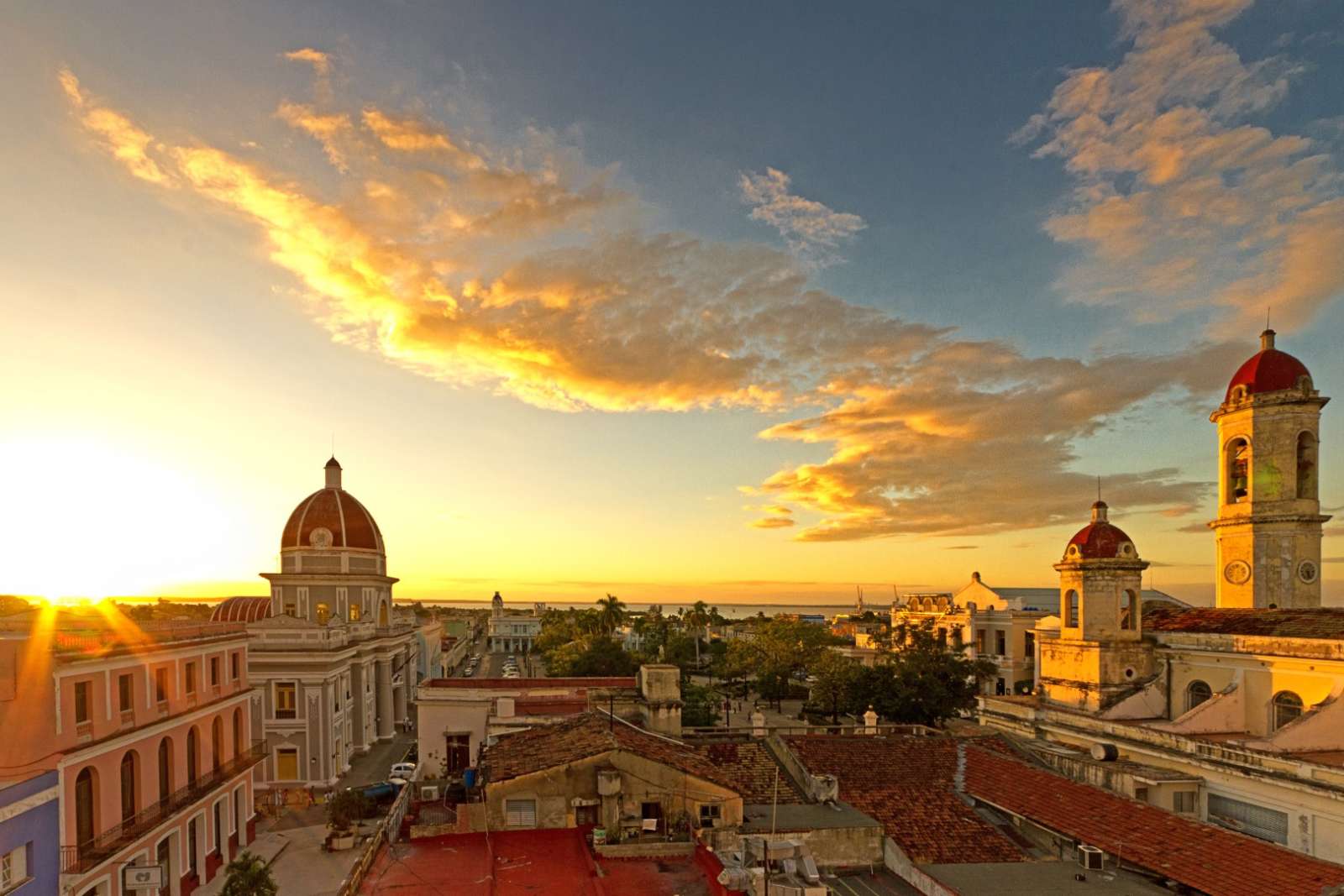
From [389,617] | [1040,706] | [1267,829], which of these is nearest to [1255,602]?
[1040,706]

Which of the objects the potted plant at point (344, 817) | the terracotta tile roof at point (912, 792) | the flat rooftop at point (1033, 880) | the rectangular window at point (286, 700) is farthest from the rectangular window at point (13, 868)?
the rectangular window at point (286, 700)

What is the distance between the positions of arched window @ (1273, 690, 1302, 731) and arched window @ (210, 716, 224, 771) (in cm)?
4099

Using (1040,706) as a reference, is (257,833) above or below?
below

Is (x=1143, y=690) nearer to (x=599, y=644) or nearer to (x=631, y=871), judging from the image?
(x=631, y=871)

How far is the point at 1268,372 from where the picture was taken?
41.2 meters

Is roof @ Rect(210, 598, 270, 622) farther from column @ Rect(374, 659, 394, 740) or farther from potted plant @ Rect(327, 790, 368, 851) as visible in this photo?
potted plant @ Rect(327, 790, 368, 851)

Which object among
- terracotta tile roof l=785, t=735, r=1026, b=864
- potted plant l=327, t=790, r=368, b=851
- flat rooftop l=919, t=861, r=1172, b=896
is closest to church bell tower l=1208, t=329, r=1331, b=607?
terracotta tile roof l=785, t=735, r=1026, b=864

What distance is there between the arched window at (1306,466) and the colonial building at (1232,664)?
2.4 inches

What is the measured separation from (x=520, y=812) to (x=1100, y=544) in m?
30.5

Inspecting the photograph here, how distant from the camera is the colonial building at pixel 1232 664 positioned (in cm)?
2523

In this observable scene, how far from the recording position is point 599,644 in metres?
68.1

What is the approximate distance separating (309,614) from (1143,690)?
4851 centimetres

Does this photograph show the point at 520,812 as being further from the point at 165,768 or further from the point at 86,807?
the point at 165,768

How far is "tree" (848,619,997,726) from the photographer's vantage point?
141 ft
